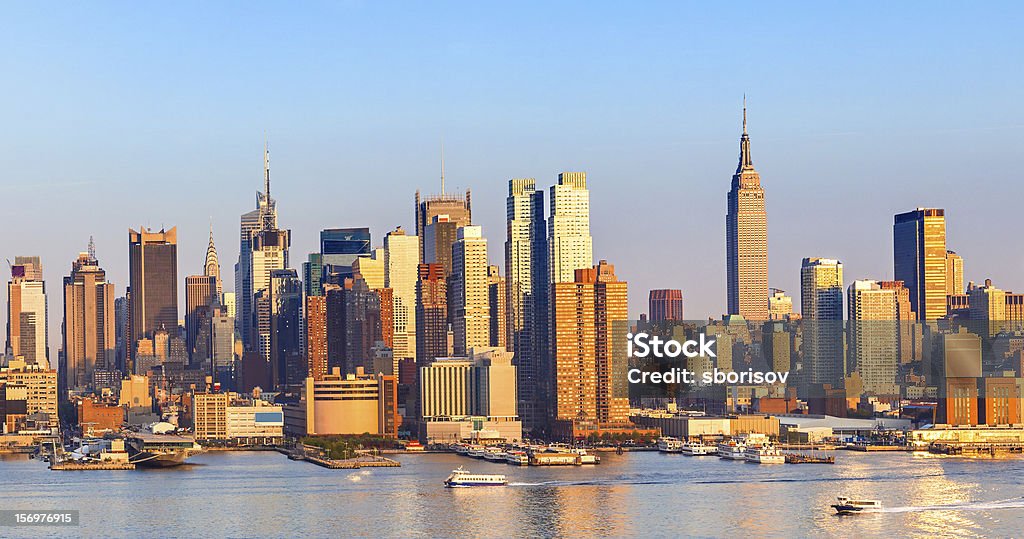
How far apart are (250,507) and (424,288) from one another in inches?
2348

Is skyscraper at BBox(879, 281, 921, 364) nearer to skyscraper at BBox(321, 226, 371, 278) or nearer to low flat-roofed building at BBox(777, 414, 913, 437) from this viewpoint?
low flat-roofed building at BBox(777, 414, 913, 437)

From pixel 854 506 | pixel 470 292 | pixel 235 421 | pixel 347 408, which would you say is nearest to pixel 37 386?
pixel 235 421

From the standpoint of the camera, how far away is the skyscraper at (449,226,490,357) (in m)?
98.6

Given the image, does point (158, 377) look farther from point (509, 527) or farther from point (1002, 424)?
point (509, 527)

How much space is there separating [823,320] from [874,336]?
9.10 metres

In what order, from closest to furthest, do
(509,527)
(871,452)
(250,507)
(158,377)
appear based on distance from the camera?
(509,527), (250,507), (871,452), (158,377)

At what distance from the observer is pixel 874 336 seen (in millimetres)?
101188

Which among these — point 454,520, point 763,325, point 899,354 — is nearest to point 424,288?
point 763,325

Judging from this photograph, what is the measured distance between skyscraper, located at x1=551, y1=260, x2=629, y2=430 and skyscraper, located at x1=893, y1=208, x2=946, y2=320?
44.1 meters

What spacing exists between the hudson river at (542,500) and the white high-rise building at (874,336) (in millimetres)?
33699

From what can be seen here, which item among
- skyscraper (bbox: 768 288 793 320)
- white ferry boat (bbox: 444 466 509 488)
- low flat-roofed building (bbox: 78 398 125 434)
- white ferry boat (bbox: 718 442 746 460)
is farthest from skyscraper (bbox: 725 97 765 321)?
white ferry boat (bbox: 444 466 509 488)

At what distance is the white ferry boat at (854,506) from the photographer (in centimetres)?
3900

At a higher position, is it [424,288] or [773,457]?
[424,288]

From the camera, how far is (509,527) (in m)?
37.0
